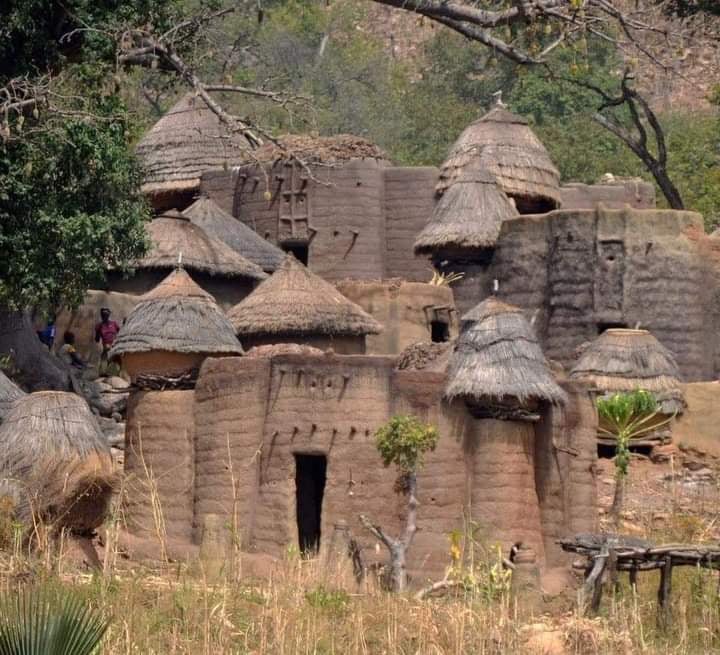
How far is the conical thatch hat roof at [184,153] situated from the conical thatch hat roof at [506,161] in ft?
11.9

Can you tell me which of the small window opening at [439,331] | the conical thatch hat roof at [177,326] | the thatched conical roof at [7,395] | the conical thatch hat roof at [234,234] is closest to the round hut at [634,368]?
the small window opening at [439,331]

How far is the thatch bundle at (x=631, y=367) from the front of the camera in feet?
72.3

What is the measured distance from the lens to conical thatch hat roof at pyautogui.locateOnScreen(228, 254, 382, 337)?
2250 centimetres

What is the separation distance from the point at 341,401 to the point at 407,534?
1460 mm

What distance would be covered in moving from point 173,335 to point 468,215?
352 inches

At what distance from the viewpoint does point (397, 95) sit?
186ft

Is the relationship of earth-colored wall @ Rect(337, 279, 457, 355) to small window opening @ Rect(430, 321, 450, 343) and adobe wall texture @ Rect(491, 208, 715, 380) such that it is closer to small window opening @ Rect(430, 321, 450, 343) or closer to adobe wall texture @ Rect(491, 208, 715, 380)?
small window opening @ Rect(430, 321, 450, 343)

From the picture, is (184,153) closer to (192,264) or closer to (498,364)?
(192,264)

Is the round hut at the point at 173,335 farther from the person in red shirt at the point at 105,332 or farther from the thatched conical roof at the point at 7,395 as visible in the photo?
the person in red shirt at the point at 105,332

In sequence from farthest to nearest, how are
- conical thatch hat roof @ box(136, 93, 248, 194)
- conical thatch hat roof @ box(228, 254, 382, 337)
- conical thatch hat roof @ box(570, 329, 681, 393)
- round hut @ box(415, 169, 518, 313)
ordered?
conical thatch hat roof @ box(136, 93, 248, 194) → round hut @ box(415, 169, 518, 313) → conical thatch hat roof @ box(228, 254, 382, 337) → conical thatch hat roof @ box(570, 329, 681, 393)

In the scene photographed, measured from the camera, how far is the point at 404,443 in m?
16.6

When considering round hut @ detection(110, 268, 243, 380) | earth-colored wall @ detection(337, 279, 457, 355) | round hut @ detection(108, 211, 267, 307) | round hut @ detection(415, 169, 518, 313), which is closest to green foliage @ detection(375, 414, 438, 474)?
round hut @ detection(110, 268, 243, 380)

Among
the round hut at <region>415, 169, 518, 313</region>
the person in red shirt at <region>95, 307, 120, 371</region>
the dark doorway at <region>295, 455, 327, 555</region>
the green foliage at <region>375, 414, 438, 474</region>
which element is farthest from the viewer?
the round hut at <region>415, 169, 518, 313</region>

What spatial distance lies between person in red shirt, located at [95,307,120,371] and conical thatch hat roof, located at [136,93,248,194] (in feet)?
24.6
